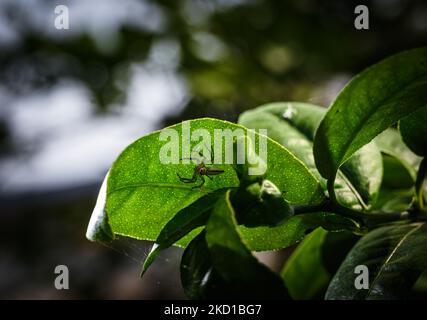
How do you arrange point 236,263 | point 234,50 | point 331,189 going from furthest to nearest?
point 234,50, point 331,189, point 236,263

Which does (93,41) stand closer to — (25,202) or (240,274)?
(25,202)

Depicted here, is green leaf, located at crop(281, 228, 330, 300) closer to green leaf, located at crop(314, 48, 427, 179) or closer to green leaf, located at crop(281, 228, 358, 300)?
green leaf, located at crop(281, 228, 358, 300)

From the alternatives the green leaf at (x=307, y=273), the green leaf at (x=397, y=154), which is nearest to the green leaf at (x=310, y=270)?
the green leaf at (x=307, y=273)

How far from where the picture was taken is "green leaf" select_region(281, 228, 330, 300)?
2.57 feet

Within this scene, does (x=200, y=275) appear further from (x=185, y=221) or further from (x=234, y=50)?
(x=234, y=50)

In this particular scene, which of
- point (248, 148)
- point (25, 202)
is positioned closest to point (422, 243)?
point (248, 148)

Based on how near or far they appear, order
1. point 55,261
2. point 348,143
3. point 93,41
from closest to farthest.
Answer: point 348,143 → point 93,41 → point 55,261

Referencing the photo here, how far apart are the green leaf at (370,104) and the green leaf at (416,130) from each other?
0.05m

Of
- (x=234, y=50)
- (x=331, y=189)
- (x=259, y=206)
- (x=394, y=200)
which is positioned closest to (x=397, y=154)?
(x=394, y=200)

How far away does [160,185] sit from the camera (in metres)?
0.50

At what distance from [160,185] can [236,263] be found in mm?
143

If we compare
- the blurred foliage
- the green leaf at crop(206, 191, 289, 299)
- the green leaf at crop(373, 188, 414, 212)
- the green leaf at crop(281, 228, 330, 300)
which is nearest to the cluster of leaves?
the green leaf at crop(206, 191, 289, 299)

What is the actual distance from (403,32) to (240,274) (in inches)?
92.0
